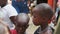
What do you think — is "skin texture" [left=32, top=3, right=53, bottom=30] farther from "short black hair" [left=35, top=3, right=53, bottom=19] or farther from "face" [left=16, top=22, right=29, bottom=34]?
"face" [left=16, top=22, right=29, bottom=34]

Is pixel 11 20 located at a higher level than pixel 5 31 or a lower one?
lower

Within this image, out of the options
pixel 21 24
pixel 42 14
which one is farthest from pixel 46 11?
pixel 21 24

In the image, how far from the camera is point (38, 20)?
1408mm

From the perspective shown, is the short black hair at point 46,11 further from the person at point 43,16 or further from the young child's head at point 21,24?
the young child's head at point 21,24

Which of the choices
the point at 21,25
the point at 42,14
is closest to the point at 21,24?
the point at 21,25

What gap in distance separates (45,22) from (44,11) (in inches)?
3.4

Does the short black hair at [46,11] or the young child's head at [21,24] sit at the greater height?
the short black hair at [46,11]

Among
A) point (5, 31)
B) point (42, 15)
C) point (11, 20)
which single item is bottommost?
point (11, 20)

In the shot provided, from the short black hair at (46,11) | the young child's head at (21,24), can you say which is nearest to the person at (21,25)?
the young child's head at (21,24)

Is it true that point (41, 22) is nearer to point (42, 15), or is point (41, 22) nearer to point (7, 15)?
point (42, 15)

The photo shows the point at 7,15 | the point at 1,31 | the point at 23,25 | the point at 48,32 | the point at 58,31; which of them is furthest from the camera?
the point at 7,15

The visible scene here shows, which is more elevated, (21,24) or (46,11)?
(46,11)

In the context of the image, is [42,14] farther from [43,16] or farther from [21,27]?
[21,27]

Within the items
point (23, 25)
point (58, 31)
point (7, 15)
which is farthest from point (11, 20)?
point (58, 31)
